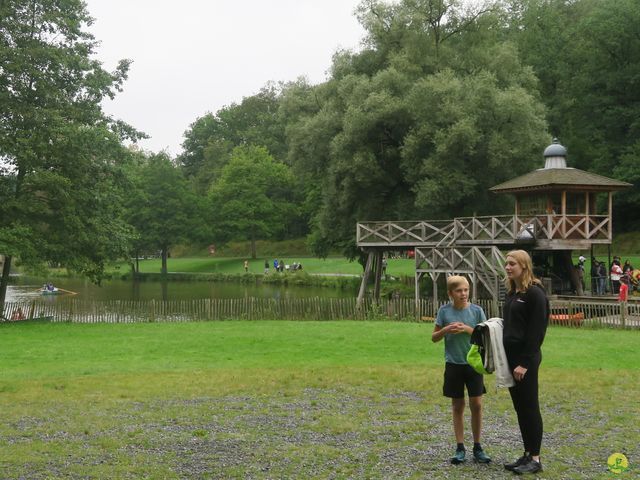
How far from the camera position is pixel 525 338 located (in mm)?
7539

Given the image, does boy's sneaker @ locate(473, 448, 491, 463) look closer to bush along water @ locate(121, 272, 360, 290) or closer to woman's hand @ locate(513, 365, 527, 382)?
woman's hand @ locate(513, 365, 527, 382)

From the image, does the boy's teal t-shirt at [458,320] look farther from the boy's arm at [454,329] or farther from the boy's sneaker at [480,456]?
the boy's sneaker at [480,456]

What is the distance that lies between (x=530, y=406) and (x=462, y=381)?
83cm

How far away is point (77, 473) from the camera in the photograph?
7973mm

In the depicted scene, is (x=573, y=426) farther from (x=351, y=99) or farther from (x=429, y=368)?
(x=351, y=99)

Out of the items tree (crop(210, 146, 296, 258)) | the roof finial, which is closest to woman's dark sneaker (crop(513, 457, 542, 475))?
the roof finial

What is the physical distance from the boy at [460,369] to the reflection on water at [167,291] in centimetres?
4044

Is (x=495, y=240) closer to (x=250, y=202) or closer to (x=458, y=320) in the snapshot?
(x=458, y=320)

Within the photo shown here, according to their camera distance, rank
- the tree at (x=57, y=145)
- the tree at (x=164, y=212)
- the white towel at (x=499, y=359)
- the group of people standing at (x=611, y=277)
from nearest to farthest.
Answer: the white towel at (x=499, y=359)
the tree at (x=57, y=145)
the group of people standing at (x=611, y=277)
the tree at (x=164, y=212)

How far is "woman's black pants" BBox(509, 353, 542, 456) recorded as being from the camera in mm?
7574

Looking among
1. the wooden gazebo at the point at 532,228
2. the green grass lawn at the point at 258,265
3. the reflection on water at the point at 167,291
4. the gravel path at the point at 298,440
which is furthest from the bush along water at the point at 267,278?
the gravel path at the point at 298,440

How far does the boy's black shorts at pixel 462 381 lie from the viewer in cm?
812

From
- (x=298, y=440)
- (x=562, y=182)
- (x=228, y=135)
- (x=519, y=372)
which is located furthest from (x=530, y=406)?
(x=228, y=135)

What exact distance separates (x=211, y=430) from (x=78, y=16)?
24536 mm
